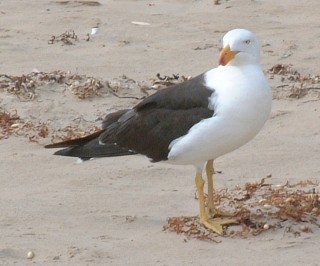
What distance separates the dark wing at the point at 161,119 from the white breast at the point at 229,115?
2.7 inches

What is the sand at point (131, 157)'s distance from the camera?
19.8 feet

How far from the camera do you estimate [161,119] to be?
259 inches

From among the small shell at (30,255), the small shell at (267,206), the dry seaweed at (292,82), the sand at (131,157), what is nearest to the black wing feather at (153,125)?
the sand at (131,157)

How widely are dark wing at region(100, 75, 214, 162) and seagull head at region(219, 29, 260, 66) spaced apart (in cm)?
22

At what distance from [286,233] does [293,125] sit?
6.95 ft

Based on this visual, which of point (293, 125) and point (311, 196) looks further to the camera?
point (293, 125)

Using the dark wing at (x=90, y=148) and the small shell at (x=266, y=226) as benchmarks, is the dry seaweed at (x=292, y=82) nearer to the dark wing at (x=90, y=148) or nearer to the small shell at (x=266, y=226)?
the dark wing at (x=90, y=148)

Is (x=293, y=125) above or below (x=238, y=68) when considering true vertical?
below

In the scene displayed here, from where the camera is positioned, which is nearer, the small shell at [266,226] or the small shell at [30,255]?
the small shell at [30,255]

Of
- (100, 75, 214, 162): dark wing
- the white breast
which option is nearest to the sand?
(100, 75, 214, 162): dark wing

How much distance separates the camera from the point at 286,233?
6.18m

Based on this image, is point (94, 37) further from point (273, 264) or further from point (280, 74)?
point (273, 264)

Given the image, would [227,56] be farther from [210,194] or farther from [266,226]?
[266,226]

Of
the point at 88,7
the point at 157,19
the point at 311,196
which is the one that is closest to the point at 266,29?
the point at 157,19
